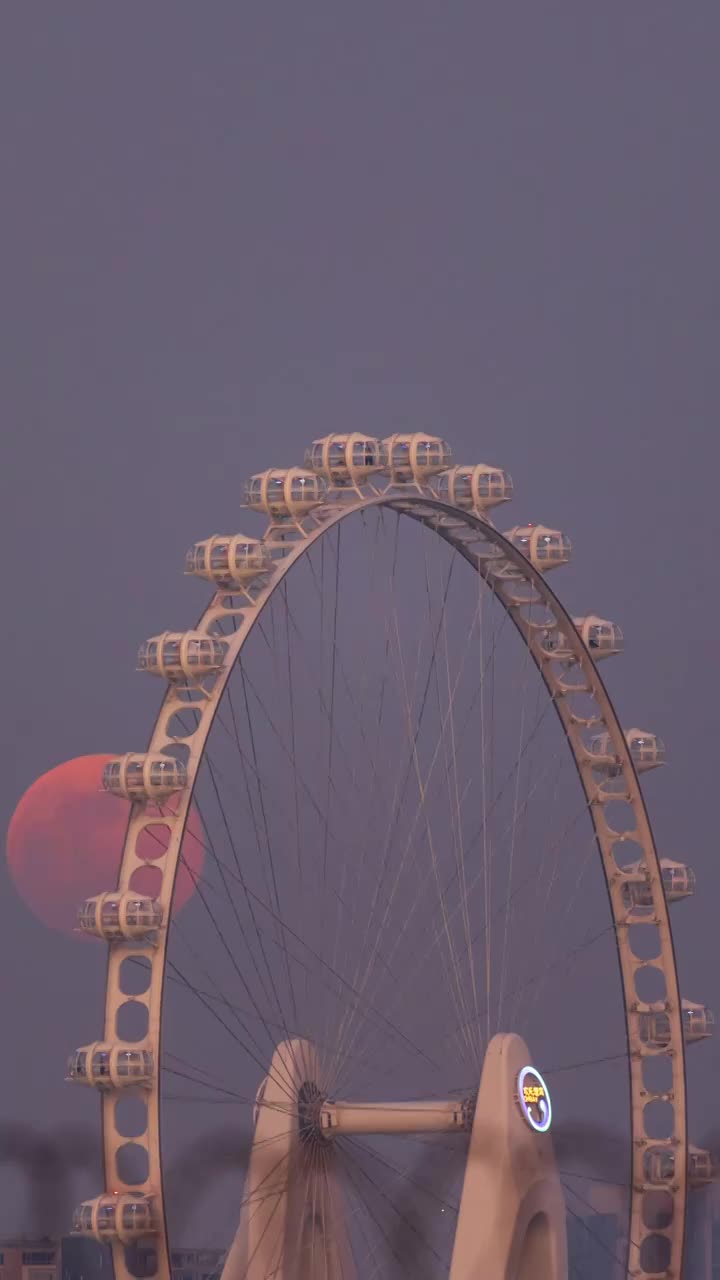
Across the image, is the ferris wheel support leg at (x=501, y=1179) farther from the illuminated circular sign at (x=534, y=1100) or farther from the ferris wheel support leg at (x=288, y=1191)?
the ferris wheel support leg at (x=288, y=1191)

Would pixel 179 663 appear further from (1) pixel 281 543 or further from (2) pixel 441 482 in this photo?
(2) pixel 441 482

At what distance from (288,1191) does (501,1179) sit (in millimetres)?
3587

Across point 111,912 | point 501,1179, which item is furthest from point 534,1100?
point 111,912

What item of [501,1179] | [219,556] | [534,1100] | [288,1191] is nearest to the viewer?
[219,556]

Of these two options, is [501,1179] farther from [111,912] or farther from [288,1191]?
[111,912]

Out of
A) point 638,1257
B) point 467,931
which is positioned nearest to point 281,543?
point 467,931

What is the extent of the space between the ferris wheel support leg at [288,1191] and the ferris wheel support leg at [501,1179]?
2142mm

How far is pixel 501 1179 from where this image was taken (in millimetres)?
46562

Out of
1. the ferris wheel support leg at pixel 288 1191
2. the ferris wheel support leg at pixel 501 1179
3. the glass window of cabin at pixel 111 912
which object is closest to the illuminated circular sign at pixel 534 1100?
the ferris wheel support leg at pixel 501 1179

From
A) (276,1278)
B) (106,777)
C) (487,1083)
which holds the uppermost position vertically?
(106,777)

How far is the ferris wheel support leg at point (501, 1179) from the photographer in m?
46.2

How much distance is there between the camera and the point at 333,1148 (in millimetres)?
45188

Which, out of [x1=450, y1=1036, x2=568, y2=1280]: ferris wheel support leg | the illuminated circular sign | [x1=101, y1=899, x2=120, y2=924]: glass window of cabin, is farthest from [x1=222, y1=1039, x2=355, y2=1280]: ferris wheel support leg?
[x1=101, y1=899, x2=120, y2=924]: glass window of cabin

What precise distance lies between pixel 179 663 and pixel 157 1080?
220 inches
